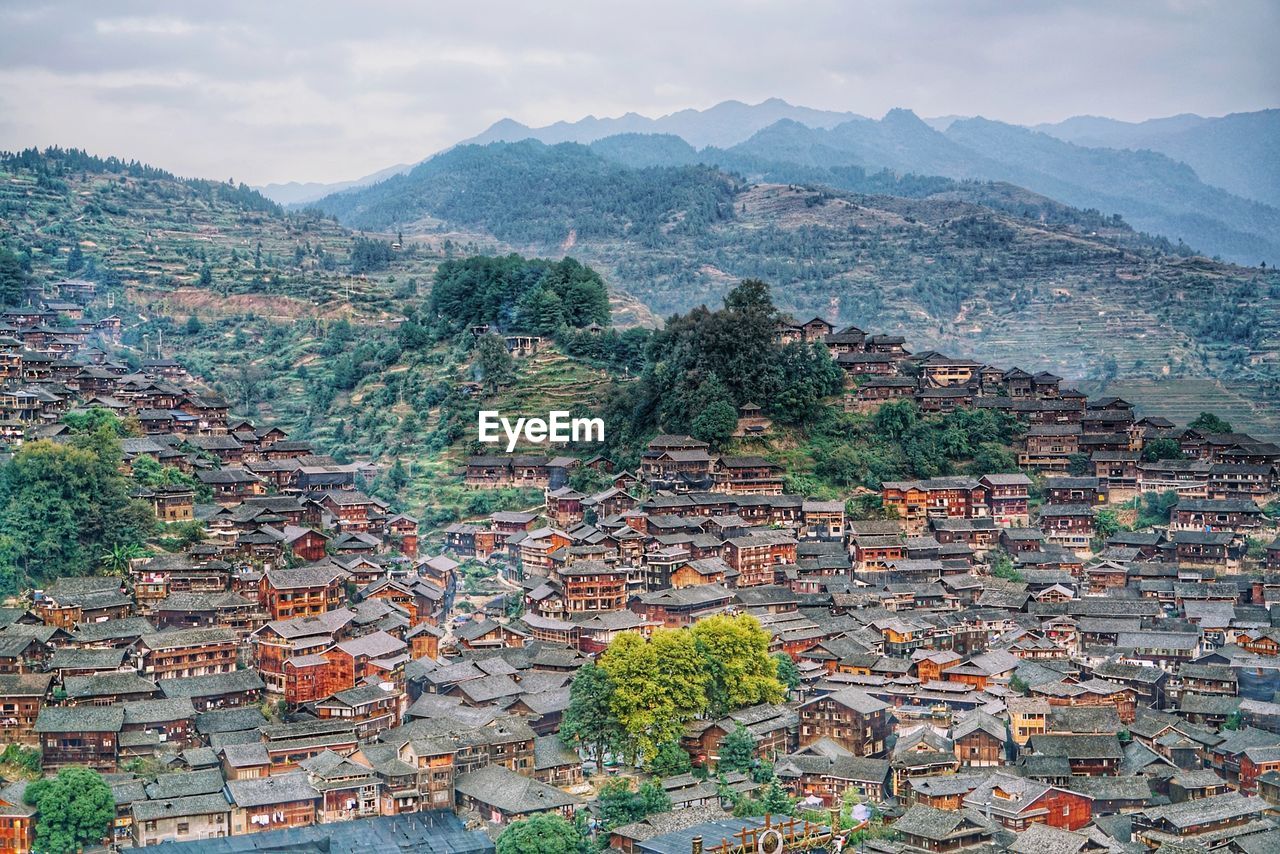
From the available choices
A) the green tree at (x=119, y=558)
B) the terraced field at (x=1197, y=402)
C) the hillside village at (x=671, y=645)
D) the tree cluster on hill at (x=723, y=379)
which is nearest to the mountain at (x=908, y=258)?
the terraced field at (x=1197, y=402)

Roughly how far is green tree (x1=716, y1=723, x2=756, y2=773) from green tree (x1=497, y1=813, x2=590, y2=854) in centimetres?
442

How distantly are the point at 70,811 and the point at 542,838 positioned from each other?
8.12 m

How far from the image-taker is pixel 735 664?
3288 centimetres

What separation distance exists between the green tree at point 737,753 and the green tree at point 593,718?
2.20 meters

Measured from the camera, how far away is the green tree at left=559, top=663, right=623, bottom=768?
1218 inches

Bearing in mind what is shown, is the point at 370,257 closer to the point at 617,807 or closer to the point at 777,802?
the point at 617,807

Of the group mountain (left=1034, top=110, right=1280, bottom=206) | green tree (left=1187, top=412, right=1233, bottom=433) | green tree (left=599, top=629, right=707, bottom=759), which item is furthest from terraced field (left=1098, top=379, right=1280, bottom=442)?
mountain (left=1034, top=110, right=1280, bottom=206)

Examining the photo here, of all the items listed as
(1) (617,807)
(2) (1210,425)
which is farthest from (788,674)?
(2) (1210,425)

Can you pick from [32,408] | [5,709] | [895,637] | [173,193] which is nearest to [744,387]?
[895,637]

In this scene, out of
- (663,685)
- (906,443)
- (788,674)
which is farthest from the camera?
(906,443)

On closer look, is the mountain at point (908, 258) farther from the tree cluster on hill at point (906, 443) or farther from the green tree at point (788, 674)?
the green tree at point (788, 674)

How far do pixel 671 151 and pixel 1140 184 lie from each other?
54962 millimetres

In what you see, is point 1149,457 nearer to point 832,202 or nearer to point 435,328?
point 435,328

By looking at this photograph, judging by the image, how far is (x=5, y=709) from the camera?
93.6 feet
